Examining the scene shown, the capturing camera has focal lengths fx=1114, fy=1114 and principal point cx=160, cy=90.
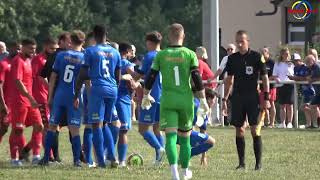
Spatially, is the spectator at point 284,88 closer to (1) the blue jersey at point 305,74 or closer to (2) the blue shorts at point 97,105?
(1) the blue jersey at point 305,74

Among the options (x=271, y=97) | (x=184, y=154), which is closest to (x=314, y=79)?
(x=271, y=97)

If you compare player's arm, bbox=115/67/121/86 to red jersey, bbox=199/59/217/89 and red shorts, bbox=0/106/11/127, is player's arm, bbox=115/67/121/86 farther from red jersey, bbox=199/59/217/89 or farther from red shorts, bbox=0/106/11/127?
red jersey, bbox=199/59/217/89

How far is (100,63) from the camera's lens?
52.9ft

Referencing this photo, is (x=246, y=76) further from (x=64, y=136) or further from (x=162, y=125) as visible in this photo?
(x=64, y=136)

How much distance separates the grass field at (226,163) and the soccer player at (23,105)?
17.8 inches

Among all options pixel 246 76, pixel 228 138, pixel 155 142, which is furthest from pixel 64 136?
pixel 246 76

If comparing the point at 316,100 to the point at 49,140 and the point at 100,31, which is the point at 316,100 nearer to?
the point at 49,140

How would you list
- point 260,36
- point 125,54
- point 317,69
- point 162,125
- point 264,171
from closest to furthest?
point 162,125 → point 264,171 → point 125,54 → point 317,69 → point 260,36

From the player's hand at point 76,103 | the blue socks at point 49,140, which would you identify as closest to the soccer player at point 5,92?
the blue socks at point 49,140

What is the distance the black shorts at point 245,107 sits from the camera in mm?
16578

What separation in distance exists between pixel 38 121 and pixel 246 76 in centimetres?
350

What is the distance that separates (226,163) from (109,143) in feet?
8.36

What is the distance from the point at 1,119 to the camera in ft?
59.4

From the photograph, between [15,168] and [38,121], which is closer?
[15,168]
